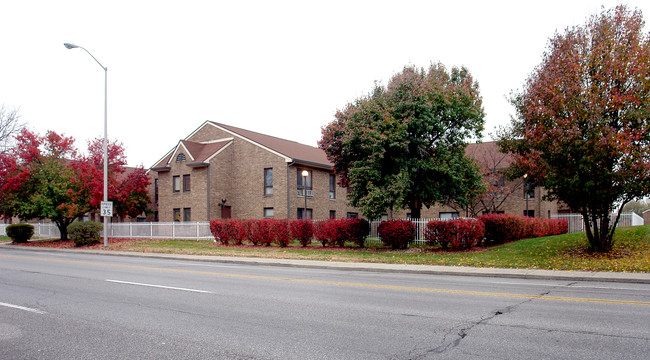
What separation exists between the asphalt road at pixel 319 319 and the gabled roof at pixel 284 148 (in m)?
22.1

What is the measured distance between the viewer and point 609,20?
1722cm

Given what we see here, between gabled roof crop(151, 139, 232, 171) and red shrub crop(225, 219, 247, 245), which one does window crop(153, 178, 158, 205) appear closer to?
gabled roof crop(151, 139, 232, 171)

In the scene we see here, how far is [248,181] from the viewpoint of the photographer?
35312mm

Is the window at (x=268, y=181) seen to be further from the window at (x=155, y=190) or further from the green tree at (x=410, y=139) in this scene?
the window at (x=155, y=190)

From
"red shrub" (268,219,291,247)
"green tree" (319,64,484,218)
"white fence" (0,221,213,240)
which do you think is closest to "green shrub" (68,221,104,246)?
"white fence" (0,221,213,240)

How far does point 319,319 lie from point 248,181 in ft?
93.7

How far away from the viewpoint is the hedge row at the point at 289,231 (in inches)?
956

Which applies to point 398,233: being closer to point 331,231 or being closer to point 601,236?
point 331,231

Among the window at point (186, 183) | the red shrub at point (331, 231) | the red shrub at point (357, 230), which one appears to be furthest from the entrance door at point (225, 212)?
the red shrub at point (357, 230)

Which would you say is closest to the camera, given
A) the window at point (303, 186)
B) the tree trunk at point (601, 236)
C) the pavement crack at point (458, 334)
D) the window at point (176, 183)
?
the pavement crack at point (458, 334)

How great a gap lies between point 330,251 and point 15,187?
74.2 feet

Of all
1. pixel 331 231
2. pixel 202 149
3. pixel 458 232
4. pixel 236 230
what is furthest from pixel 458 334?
pixel 202 149

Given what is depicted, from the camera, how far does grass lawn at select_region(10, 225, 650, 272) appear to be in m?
15.8

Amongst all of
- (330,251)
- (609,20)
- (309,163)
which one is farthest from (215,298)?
(309,163)
